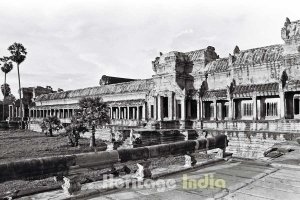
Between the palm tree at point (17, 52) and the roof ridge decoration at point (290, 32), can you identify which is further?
the palm tree at point (17, 52)

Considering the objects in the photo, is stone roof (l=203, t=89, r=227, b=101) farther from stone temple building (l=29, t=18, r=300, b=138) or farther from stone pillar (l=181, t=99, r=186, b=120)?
stone pillar (l=181, t=99, r=186, b=120)

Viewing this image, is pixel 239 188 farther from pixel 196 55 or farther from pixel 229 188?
pixel 196 55

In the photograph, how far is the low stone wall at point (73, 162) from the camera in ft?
16.3

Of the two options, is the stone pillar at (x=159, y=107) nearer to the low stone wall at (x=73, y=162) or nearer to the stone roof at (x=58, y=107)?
the stone roof at (x=58, y=107)

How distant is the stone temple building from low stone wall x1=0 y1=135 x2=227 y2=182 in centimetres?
1629

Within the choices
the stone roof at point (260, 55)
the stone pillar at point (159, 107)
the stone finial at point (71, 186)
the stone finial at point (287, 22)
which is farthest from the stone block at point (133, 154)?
the stone pillar at point (159, 107)

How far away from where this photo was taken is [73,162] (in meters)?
5.72

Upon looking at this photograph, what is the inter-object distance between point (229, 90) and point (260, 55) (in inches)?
192

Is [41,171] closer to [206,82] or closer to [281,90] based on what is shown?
[281,90]

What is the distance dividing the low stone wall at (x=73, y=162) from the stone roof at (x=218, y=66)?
22462 mm

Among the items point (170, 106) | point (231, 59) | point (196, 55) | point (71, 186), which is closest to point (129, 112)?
point (170, 106)

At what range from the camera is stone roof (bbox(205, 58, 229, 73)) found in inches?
1135

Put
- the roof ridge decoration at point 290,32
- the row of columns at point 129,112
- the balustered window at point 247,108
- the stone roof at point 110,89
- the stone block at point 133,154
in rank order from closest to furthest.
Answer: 1. the stone block at point 133,154
2. the roof ridge decoration at point 290,32
3. the balustered window at point 247,108
4. the row of columns at point 129,112
5. the stone roof at point 110,89

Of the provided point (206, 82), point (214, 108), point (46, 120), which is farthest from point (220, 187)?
point (46, 120)
